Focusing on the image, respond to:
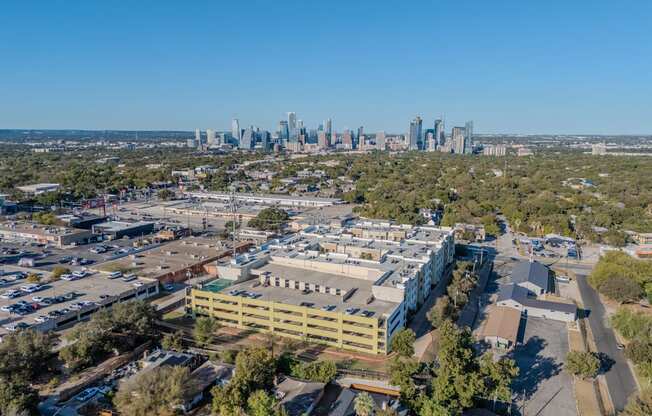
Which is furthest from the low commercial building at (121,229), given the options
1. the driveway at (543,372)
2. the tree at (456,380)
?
the driveway at (543,372)

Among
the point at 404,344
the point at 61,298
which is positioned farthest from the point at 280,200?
the point at 404,344

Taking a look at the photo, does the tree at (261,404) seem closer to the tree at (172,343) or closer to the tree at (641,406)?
the tree at (172,343)

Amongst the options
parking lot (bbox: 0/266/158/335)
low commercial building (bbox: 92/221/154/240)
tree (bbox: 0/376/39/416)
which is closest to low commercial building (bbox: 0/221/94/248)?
low commercial building (bbox: 92/221/154/240)

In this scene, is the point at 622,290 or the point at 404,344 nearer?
the point at 404,344

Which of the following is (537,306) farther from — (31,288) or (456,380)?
(31,288)

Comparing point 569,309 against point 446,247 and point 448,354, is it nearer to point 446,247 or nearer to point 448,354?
point 446,247

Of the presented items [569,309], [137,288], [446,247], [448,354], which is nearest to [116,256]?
[137,288]
